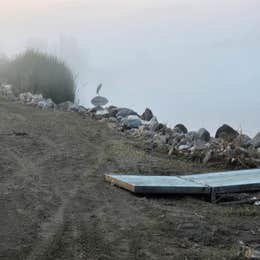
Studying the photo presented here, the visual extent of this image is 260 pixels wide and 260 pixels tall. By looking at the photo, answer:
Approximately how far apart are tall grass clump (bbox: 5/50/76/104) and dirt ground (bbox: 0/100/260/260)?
7208mm

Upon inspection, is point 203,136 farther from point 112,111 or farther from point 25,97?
point 25,97

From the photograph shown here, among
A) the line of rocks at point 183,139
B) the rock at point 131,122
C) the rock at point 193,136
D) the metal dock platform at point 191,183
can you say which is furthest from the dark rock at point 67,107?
the metal dock platform at point 191,183

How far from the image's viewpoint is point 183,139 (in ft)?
37.3

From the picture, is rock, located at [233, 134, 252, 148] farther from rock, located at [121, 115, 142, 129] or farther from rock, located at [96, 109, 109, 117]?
rock, located at [96, 109, 109, 117]

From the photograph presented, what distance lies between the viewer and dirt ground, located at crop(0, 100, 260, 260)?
5.54 meters

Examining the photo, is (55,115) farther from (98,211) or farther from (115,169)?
(98,211)

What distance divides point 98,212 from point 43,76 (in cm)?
1180

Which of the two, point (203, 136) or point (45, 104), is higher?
point (45, 104)

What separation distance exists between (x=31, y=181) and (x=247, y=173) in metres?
2.81

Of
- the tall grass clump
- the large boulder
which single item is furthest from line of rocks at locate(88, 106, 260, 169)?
the tall grass clump

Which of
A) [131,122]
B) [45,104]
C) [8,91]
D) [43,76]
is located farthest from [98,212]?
[43,76]

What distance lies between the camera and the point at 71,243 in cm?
560

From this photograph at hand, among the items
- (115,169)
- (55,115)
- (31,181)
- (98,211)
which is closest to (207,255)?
(98,211)

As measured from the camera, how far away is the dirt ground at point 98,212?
5.54m
